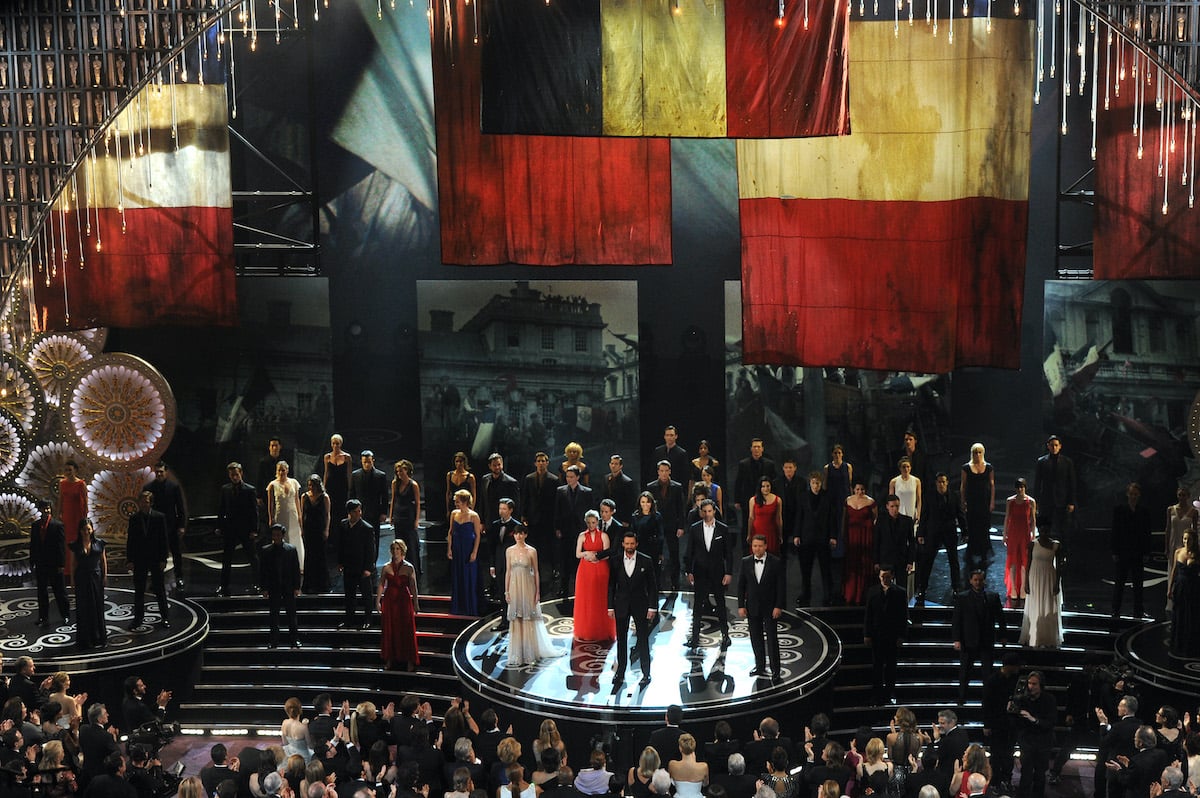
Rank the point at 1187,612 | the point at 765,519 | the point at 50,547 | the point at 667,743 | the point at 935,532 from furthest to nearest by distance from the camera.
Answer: the point at 935,532 < the point at 50,547 < the point at 765,519 < the point at 1187,612 < the point at 667,743

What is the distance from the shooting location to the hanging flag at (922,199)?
1630cm

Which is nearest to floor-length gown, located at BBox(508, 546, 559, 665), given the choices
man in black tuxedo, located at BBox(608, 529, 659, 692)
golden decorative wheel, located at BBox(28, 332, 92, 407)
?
man in black tuxedo, located at BBox(608, 529, 659, 692)

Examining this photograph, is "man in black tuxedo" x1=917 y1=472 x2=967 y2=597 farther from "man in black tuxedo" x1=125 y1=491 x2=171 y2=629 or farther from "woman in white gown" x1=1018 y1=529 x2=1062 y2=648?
"man in black tuxedo" x1=125 y1=491 x2=171 y2=629

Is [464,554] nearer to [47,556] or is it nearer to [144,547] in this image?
[144,547]

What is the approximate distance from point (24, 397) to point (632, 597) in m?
8.32

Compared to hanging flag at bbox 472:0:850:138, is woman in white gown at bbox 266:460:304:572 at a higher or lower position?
lower

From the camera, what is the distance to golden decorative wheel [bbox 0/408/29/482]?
17.9 meters

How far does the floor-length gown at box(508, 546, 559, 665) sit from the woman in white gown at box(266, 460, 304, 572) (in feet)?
10.4

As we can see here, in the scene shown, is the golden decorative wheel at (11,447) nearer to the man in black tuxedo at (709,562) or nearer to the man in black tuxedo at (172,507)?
the man in black tuxedo at (172,507)

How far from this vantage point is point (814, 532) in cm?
1553

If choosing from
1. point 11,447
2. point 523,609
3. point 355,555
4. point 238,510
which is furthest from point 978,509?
point 11,447

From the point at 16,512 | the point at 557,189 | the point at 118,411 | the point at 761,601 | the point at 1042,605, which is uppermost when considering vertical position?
the point at 557,189

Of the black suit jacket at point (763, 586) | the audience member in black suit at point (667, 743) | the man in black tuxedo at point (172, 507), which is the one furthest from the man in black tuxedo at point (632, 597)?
the man in black tuxedo at point (172, 507)

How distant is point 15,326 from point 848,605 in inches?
382
